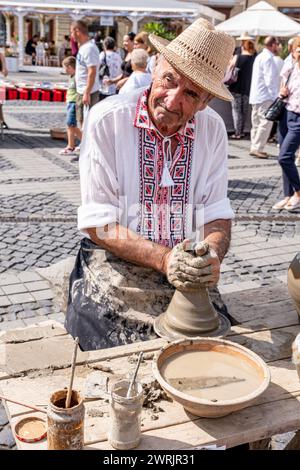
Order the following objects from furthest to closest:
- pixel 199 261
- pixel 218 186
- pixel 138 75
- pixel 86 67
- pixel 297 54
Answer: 1. pixel 86 67
2. pixel 138 75
3. pixel 297 54
4. pixel 218 186
5. pixel 199 261

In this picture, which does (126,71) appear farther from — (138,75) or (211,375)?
(211,375)

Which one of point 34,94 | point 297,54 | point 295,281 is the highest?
point 297,54

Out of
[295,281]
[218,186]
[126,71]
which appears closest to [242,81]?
[126,71]

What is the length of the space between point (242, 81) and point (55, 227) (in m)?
6.39

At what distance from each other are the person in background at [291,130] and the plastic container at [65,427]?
5.21 metres

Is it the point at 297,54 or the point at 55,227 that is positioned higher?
the point at 297,54

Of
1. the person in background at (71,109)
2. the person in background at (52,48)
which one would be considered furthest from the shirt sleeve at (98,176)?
Result: the person in background at (52,48)

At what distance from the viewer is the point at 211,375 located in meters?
1.78

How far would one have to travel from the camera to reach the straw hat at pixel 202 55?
7.21ft

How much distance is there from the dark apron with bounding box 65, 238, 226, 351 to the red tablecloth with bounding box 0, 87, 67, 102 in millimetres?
9761

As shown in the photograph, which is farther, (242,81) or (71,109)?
(242,81)

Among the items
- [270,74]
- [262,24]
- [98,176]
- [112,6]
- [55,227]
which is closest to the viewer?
[98,176]

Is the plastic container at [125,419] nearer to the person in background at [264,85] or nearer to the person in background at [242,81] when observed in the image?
the person in background at [264,85]

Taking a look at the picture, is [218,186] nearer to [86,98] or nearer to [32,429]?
[32,429]
